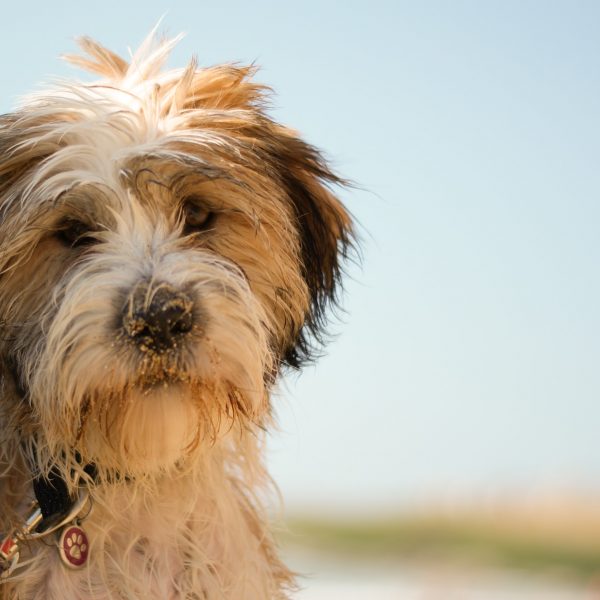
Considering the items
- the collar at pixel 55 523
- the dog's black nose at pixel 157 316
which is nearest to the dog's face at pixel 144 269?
the dog's black nose at pixel 157 316

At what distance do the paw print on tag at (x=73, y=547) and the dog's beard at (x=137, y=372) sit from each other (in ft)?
0.56

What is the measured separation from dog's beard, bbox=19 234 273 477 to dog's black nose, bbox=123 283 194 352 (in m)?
0.02

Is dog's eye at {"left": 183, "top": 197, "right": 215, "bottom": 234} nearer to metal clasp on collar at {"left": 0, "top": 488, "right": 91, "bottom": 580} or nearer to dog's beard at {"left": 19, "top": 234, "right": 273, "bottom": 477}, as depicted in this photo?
dog's beard at {"left": 19, "top": 234, "right": 273, "bottom": 477}

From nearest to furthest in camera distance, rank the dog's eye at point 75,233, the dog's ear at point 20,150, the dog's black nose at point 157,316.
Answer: the dog's black nose at point 157,316 < the dog's eye at point 75,233 < the dog's ear at point 20,150

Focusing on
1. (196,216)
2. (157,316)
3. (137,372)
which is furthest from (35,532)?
(196,216)

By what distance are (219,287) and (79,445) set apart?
18.1 inches

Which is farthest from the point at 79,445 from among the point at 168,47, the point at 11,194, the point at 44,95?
the point at 168,47

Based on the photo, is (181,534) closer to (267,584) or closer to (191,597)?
(191,597)

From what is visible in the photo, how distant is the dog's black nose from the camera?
2068 millimetres

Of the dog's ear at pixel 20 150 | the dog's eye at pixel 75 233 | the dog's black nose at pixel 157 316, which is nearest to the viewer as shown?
the dog's black nose at pixel 157 316

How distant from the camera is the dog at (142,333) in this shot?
2.13m

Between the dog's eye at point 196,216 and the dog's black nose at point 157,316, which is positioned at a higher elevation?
the dog's eye at point 196,216

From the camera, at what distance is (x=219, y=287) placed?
2.20m

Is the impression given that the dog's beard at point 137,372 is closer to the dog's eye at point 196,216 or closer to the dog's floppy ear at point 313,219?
the dog's eye at point 196,216
